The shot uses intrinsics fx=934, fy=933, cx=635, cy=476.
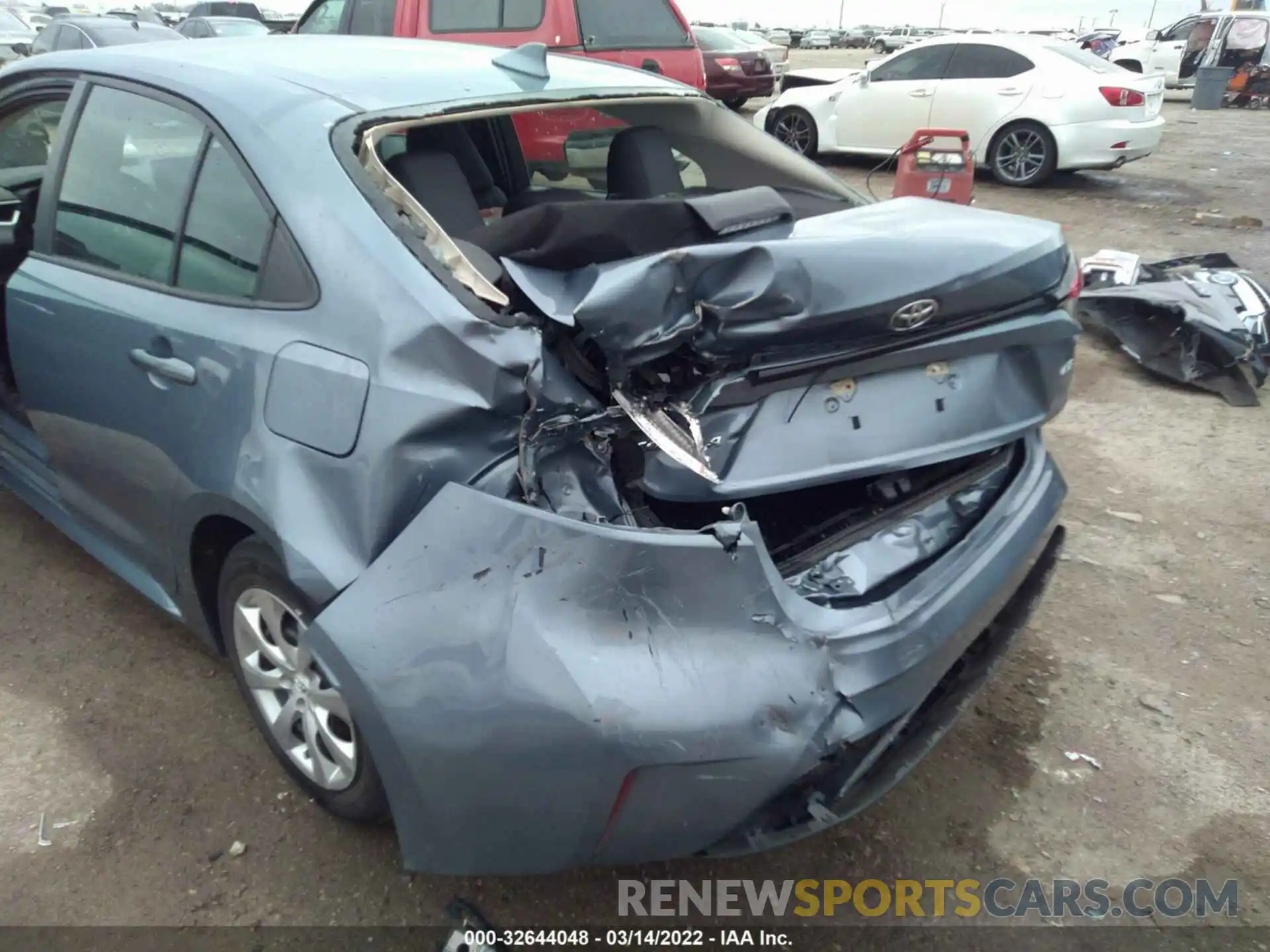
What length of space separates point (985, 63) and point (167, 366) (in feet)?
33.8

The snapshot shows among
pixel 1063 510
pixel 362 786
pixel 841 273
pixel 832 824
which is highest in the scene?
pixel 841 273

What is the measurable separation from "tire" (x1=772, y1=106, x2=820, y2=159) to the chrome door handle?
10.3m

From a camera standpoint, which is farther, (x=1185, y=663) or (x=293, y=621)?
(x=1185, y=663)

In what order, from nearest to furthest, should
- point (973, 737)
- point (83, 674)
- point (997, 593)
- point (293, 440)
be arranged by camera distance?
point (293, 440) < point (997, 593) < point (973, 737) < point (83, 674)

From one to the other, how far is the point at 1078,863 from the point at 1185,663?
3.34ft

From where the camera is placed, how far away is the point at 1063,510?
3838mm

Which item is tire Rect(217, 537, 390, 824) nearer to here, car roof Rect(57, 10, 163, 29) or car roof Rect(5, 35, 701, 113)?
car roof Rect(5, 35, 701, 113)

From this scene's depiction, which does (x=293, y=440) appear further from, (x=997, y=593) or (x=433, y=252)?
(x=997, y=593)

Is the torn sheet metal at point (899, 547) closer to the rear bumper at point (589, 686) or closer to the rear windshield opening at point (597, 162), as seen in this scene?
the rear bumper at point (589, 686)

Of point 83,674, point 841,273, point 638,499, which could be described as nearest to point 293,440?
point 638,499

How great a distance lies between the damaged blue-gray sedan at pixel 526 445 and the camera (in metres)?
1.60

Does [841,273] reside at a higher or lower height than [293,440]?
higher

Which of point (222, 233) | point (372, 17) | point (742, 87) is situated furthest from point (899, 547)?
point (742, 87)

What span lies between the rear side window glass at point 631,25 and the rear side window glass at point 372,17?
1564 millimetres
